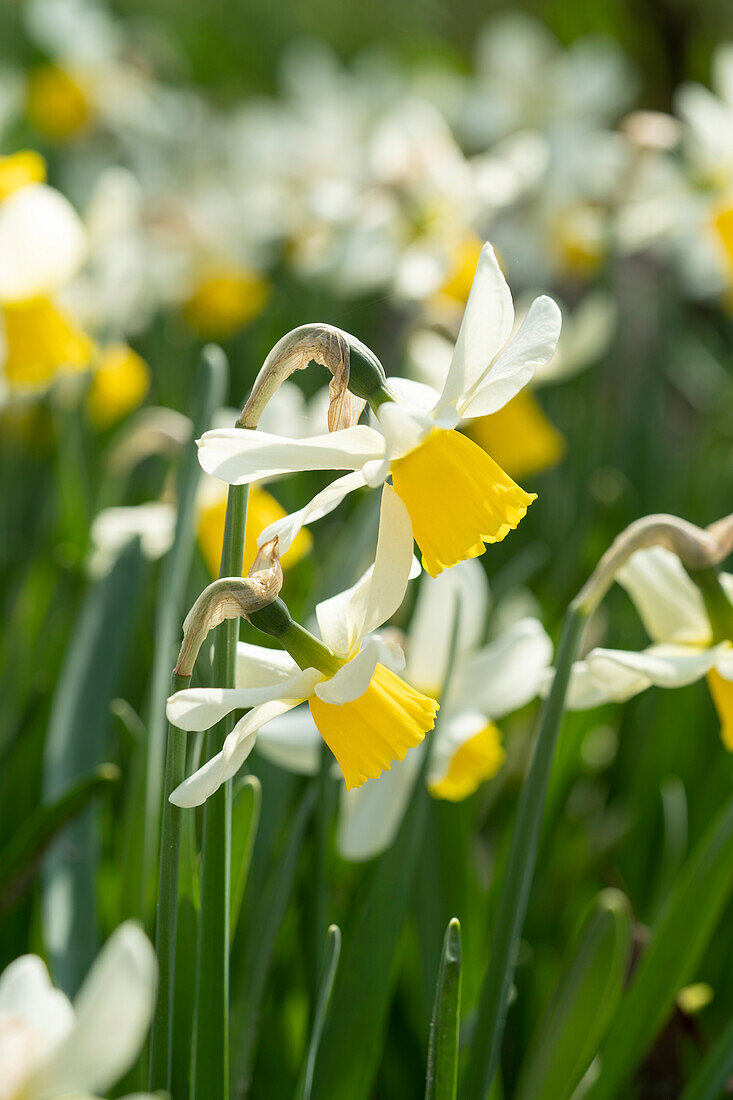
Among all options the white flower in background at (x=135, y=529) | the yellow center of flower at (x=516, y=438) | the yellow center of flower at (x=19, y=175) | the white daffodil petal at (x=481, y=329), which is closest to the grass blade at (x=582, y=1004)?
the white daffodil petal at (x=481, y=329)

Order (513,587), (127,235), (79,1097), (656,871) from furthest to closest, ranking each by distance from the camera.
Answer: (127,235) → (513,587) → (656,871) → (79,1097)

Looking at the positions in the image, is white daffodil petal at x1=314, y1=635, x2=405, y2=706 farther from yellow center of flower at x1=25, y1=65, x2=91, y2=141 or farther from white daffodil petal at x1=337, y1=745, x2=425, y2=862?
yellow center of flower at x1=25, y1=65, x2=91, y2=141

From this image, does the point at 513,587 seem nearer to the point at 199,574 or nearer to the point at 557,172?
the point at 199,574

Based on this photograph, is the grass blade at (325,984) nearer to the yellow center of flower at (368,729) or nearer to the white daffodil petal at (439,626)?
the yellow center of flower at (368,729)

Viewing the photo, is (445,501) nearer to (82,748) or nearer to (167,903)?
(167,903)

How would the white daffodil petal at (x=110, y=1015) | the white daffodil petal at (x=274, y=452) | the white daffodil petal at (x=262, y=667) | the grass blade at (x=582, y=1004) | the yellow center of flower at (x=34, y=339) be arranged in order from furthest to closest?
1. the yellow center of flower at (x=34, y=339)
2. the grass blade at (x=582, y=1004)
3. the white daffodil petal at (x=262, y=667)
4. the white daffodil petal at (x=274, y=452)
5. the white daffodil petal at (x=110, y=1015)

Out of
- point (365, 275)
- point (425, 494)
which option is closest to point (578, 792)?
point (365, 275)

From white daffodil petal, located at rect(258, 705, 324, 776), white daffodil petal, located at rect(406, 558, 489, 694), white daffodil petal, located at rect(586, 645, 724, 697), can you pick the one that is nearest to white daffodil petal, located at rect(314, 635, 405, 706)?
white daffodil petal, located at rect(586, 645, 724, 697)
